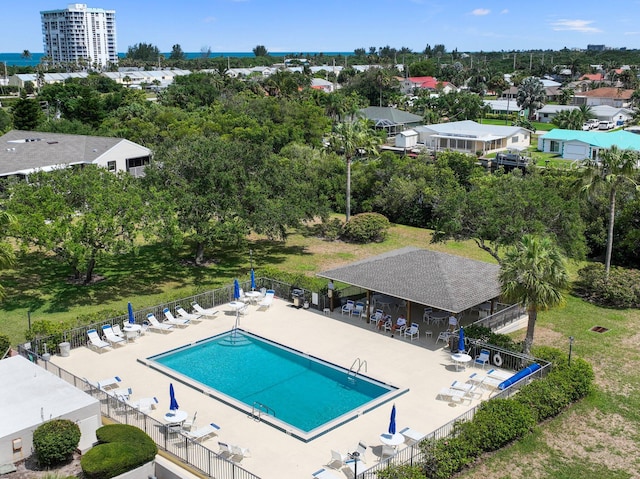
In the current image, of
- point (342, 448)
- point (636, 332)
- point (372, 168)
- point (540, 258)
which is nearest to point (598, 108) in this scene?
point (372, 168)

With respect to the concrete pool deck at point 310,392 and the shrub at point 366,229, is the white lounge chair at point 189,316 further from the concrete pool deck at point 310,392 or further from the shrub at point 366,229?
the shrub at point 366,229

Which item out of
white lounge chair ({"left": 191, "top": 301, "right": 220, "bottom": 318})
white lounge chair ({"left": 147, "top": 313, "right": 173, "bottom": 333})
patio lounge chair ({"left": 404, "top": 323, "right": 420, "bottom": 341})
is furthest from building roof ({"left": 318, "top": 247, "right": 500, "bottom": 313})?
white lounge chair ({"left": 147, "top": 313, "right": 173, "bottom": 333})

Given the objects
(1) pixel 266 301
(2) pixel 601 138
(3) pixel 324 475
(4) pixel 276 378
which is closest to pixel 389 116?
(2) pixel 601 138

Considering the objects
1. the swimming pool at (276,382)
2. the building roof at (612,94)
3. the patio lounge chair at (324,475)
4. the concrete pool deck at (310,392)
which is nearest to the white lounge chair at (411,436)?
the concrete pool deck at (310,392)

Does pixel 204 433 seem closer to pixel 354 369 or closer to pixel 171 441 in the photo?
pixel 171 441

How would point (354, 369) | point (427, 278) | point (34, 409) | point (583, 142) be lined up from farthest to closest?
1. point (583, 142)
2. point (427, 278)
3. point (354, 369)
4. point (34, 409)

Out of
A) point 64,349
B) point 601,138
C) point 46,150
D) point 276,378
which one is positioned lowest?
point 276,378
